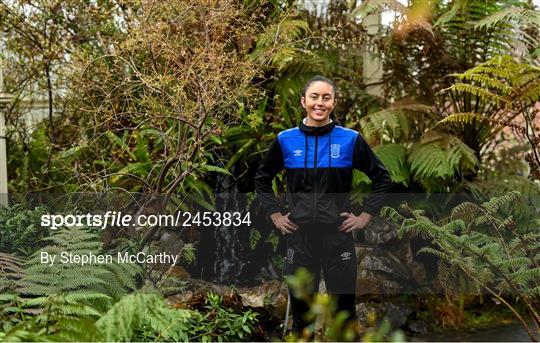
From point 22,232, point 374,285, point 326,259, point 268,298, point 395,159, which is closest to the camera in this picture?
point 326,259

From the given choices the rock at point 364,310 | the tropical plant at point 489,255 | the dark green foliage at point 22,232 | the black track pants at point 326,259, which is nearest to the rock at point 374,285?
the rock at point 364,310

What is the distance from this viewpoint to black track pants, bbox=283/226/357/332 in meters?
4.57

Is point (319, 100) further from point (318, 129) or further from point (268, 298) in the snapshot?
point (268, 298)

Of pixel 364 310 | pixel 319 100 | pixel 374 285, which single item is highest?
pixel 319 100

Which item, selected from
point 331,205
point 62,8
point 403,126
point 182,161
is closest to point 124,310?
point 331,205

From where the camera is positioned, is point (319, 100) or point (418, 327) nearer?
point (319, 100)

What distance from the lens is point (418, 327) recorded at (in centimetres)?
613

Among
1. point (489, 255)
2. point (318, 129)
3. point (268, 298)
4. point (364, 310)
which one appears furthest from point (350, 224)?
point (364, 310)

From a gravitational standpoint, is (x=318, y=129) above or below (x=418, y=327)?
above

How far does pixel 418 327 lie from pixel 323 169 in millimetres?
2131

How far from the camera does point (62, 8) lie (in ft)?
22.9

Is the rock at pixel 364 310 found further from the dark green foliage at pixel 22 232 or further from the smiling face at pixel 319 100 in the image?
the dark green foliage at pixel 22 232

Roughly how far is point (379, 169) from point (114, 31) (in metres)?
3.04

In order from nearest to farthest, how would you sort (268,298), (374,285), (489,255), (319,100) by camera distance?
1. (319,100)
2. (489,255)
3. (268,298)
4. (374,285)
